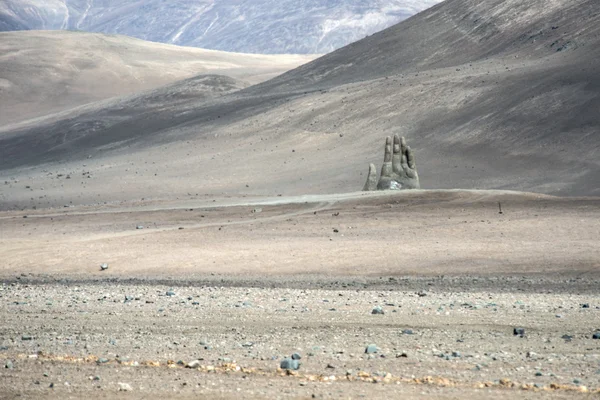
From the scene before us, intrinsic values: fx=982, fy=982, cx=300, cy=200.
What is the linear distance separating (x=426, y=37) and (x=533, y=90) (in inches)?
752

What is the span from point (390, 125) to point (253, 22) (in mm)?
141335

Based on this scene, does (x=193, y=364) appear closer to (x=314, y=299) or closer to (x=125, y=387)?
(x=125, y=387)

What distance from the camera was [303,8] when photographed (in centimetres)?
17638

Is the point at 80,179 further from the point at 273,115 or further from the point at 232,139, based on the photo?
the point at 273,115

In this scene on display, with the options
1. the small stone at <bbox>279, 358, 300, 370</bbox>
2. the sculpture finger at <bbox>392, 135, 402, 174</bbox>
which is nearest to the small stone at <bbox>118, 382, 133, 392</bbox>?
the small stone at <bbox>279, 358, 300, 370</bbox>

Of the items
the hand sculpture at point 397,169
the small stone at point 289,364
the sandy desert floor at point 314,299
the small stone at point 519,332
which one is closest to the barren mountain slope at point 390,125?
the hand sculpture at point 397,169

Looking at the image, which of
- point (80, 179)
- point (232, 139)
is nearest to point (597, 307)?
point (80, 179)


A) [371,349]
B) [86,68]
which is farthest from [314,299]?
[86,68]

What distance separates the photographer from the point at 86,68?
9956 centimetres

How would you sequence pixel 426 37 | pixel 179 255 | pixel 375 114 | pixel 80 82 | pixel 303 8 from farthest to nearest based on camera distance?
pixel 303 8, pixel 80 82, pixel 426 37, pixel 375 114, pixel 179 255

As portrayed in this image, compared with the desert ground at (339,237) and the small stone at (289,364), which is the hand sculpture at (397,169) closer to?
the desert ground at (339,237)

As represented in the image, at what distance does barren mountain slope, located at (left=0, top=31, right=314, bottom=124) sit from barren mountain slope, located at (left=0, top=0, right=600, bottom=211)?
27.1m

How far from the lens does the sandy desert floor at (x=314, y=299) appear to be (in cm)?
878

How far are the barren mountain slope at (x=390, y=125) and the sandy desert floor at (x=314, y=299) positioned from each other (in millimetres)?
10479
